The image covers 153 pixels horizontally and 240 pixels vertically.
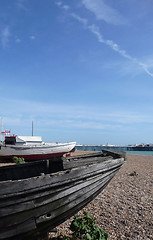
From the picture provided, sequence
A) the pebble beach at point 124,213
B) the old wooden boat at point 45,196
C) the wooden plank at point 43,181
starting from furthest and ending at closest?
the pebble beach at point 124,213
the old wooden boat at point 45,196
the wooden plank at point 43,181

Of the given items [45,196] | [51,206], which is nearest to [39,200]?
[45,196]

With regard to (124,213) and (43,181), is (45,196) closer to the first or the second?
(43,181)

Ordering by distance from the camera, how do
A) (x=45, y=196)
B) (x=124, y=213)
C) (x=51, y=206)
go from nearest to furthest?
(x=45, y=196)
(x=51, y=206)
(x=124, y=213)

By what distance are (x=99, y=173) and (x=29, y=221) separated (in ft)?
5.80

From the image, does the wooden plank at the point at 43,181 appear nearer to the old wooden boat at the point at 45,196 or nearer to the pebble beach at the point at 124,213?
the old wooden boat at the point at 45,196

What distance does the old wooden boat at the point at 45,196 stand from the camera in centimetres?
315

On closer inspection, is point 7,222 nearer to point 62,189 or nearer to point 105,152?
point 62,189

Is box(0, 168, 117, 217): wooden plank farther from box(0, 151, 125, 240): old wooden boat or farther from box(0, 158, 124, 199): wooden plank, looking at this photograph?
box(0, 158, 124, 199): wooden plank

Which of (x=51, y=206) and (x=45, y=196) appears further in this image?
(x=51, y=206)

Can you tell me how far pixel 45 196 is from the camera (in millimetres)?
3486

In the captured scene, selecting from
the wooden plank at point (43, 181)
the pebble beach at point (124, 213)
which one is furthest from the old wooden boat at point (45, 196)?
the pebble beach at point (124, 213)

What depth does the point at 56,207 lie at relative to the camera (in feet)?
12.3

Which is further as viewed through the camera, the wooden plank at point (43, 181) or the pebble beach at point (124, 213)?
the pebble beach at point (124, 213)

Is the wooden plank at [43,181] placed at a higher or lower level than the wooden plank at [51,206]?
higher
